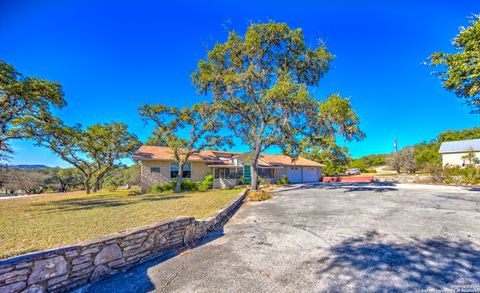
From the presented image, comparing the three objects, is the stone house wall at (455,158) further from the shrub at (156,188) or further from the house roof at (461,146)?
the shrub at (156,188)

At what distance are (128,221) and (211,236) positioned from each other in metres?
2.94

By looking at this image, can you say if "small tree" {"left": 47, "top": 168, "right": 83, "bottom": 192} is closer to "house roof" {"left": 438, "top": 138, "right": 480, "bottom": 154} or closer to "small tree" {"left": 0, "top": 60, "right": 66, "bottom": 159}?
"small tree" {"left": 0, "top": 60, "right": 66, "bottom": 159}

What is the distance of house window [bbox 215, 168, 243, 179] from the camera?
20.9m

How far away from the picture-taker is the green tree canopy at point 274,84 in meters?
12.4

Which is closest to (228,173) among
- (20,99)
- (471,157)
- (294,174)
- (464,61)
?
(294,174)

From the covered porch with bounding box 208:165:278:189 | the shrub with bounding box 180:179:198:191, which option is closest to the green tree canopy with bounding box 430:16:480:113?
the covered porch with bounding box 208:165:278:189

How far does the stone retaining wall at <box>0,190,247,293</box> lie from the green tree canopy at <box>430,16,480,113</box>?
1196cm

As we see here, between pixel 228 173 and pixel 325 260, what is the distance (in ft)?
58.8

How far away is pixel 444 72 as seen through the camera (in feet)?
31.4

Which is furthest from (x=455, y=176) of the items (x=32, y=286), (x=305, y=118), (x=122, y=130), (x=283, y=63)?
(x=122, y=130)

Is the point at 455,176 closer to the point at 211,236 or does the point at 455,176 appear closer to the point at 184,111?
the point at 211,236

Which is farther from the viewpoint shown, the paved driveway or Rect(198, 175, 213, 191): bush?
Rect(198, 175, 213, 191): bush

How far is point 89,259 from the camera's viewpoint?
10.0ft

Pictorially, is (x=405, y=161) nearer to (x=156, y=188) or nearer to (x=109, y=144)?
(x=156, y=188)
